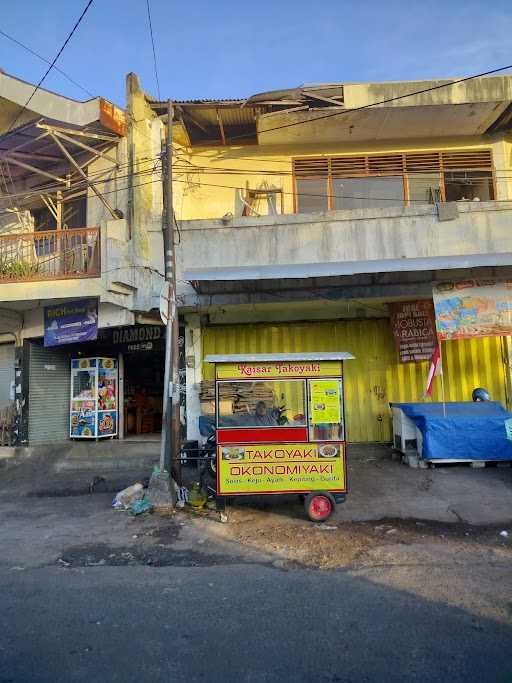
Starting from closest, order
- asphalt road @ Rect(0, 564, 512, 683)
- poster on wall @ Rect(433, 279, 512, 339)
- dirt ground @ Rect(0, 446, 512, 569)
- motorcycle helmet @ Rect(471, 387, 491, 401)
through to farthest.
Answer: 1. asphalt road @ Rect(0, 564, 512, 683)
2. dirt ground @ Rect(0, 446, 512, 569)
3. poster on wall @ Rect(433, 279, 512, 339)
4. motorcycle helmet @ Rect(471, 387, 491, 401)

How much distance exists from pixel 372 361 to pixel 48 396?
831 centimetres

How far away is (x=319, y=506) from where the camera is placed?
7.01 meters

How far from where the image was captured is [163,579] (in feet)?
16.8

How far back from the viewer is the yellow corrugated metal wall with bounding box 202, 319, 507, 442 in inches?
473

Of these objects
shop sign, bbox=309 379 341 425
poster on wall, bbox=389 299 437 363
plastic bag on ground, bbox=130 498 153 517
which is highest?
poster on wall, bbox=389 299 437 363

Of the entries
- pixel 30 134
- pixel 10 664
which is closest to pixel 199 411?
→ pixel 30 134

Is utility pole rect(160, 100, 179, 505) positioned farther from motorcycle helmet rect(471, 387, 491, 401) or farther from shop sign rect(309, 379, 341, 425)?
motorcycle helmet rect(471, 387, 491, 401)

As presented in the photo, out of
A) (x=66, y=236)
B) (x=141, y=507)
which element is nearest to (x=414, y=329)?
(x=141, y=507)

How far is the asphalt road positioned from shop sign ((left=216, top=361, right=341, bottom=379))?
2.74 meters

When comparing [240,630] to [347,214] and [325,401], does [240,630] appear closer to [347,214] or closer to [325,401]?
[325,401]

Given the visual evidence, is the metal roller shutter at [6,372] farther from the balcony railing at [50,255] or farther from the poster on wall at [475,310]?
the poster on wall at [475,310]

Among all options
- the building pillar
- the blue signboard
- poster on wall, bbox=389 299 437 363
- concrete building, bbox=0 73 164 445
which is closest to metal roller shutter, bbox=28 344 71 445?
concrete building, bbox=0 73 164 445

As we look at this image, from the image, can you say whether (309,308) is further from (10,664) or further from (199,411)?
(10,664)

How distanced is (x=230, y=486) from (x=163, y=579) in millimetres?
2108
